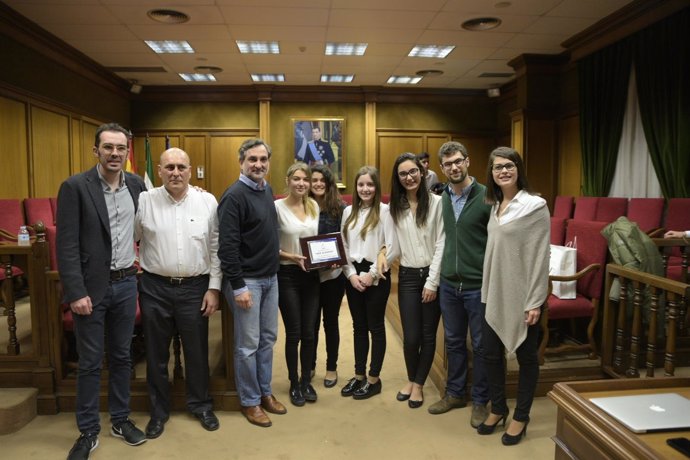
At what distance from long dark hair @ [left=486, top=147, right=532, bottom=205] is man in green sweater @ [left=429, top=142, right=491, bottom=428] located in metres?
A: 0.11

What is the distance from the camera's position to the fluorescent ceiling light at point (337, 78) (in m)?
8.59

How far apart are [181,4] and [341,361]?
4.15 meters

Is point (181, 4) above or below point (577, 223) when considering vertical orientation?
above

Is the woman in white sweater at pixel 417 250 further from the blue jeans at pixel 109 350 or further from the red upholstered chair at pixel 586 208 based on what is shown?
the red upholstered chair at pixel 586 208

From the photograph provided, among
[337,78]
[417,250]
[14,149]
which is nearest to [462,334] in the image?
[417,250]

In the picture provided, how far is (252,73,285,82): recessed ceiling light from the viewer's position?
842 cm

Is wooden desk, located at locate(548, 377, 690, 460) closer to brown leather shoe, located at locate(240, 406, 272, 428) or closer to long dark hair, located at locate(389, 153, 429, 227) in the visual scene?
long dark hair, located at locate(389, 153, 429, 227)

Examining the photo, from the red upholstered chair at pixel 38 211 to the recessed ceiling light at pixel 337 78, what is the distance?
493 centimetres

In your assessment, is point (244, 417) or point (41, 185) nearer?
point (244, 417)

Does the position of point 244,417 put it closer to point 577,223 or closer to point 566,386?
point 566,386

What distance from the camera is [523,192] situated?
2293 mm

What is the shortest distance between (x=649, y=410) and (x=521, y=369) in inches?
52.1

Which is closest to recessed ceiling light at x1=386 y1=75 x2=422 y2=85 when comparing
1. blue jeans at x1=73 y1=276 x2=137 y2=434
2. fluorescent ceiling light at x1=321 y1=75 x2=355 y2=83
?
fluorescent ceiling light at x1=321 y1=75 x2=355 y2=83

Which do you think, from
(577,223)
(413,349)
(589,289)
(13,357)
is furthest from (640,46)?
(13,357)
